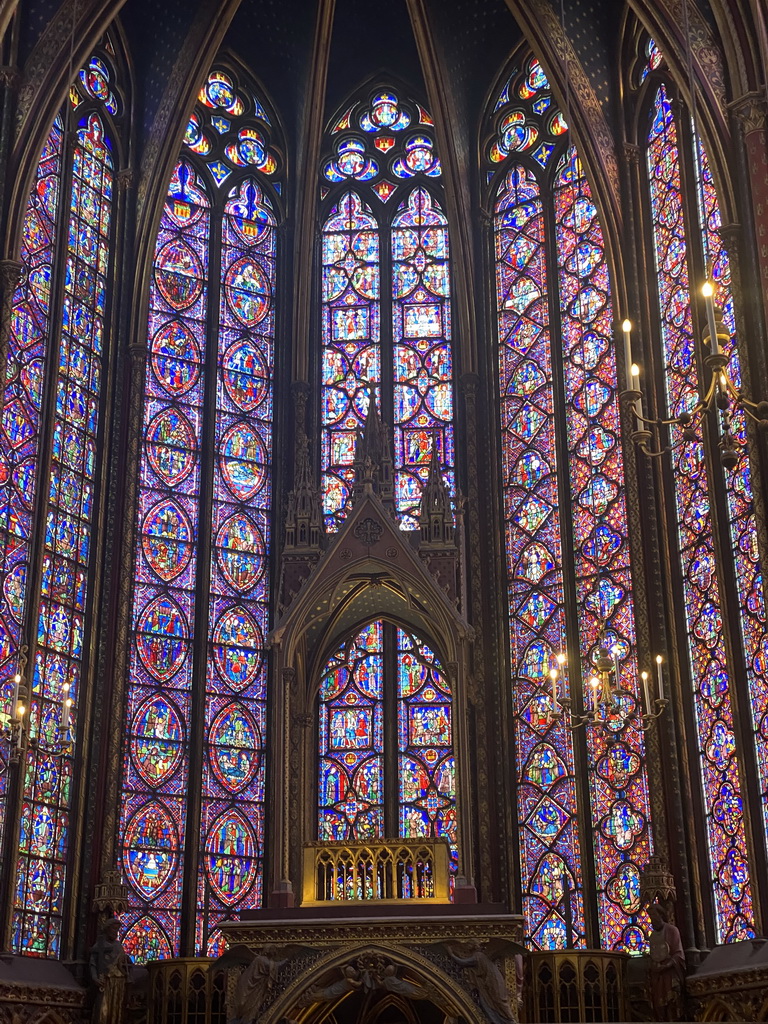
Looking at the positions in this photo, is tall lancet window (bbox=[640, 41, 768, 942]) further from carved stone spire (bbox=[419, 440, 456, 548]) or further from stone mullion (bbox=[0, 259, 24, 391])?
stone mullion (bbox=[0, 259, 24, 391])

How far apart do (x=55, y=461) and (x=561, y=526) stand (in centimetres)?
606

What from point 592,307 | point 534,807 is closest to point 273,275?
point 592,307

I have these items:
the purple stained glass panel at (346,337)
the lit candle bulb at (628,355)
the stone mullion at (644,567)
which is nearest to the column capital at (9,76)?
the purple stained glass panel at (346,337)

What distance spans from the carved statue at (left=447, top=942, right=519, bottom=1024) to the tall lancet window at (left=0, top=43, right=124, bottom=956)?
4649 millimetres

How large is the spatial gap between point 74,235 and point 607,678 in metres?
9.46

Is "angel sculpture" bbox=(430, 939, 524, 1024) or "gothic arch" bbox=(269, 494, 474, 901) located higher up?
"gothic arch" bbox=(269, 494, 474, 901)

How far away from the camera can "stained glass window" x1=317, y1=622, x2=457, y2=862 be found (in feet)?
56.3

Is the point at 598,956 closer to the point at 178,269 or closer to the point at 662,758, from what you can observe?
the point at 662,758

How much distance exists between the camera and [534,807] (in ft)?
55.5

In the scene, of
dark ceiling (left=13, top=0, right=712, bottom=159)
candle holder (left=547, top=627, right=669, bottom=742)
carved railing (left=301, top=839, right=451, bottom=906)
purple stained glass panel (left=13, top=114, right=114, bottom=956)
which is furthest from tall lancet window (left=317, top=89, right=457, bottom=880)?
purple stained glass panel (left=13, top=114, right=114, bottom=956)

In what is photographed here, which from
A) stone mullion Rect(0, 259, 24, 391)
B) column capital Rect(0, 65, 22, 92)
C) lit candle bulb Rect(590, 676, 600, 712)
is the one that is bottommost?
lit candle bulb Rect(590, 676, 600, 712)

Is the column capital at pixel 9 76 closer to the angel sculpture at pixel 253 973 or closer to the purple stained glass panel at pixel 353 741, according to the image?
the purple stained glass panel at pixel 353 741

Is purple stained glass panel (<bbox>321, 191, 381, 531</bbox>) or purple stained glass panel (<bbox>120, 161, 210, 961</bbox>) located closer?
purple stained glass panel (<bbox>120, 161, 210, 961</bbox>)

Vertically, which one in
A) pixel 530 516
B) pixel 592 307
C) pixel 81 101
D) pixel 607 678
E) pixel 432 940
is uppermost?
pixel 81 101
